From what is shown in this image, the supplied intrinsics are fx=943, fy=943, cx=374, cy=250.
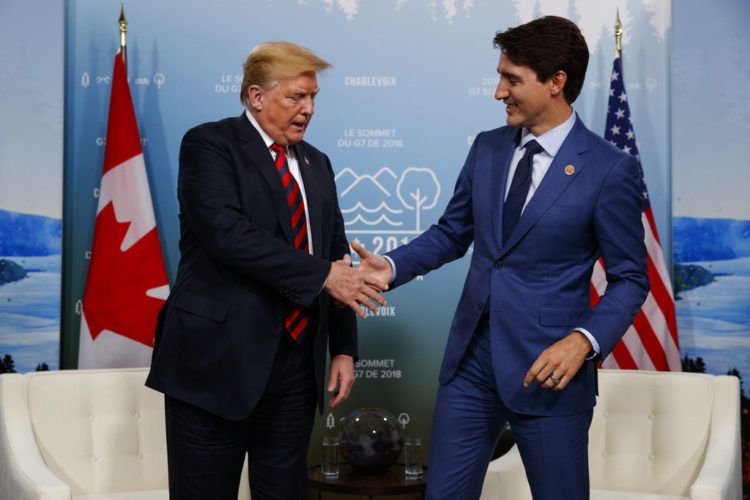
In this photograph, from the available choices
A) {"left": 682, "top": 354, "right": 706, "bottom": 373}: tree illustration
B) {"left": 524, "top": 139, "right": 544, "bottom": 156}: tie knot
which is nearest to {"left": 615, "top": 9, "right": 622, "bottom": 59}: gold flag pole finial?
{"left": 682, "top": 354, "right": 706, "bottom": 373}: tree illustration

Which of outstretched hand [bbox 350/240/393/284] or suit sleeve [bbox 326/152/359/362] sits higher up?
outstretched hand [bbox 350/240/393/284]

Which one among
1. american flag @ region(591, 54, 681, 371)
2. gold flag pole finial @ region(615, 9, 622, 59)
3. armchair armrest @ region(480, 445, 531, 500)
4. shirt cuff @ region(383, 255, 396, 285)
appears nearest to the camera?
shirt cuff @ region(383, 255, 396, 285)

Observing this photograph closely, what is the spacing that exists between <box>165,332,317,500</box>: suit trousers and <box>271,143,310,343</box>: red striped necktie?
40 millimetres

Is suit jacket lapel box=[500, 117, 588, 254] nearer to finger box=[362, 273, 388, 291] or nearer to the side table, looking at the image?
finger box=[362, 273, 388, 291]

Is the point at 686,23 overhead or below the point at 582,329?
overhead

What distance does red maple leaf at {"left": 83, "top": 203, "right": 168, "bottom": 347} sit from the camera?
4.20 metres

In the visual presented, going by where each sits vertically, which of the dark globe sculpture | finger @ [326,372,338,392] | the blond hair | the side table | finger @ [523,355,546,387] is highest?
the blond hair

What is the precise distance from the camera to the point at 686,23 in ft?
14.8

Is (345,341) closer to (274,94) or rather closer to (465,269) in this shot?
(274,94)

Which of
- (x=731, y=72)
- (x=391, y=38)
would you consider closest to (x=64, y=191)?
(x=391, y=38)

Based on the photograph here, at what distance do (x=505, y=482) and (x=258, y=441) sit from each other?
1268 millimetres

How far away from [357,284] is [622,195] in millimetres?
794

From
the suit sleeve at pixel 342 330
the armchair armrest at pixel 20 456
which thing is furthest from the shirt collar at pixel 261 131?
the armchair armrest at pixel 20 456

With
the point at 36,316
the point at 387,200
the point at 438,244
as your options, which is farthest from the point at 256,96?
the point at 36,316
